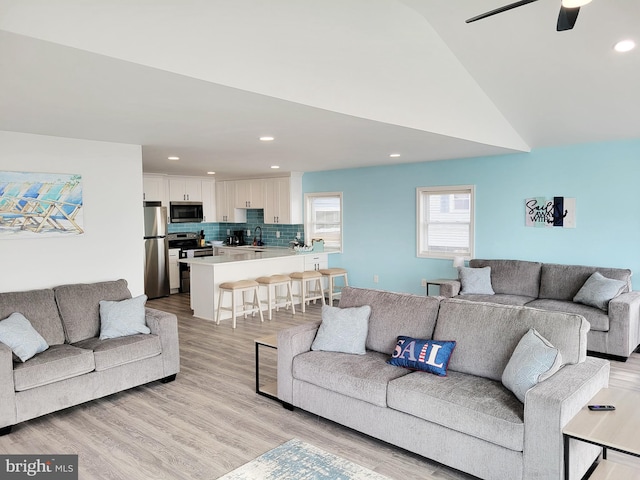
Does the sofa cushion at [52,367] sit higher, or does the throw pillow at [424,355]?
the throw pillow at [424,355]

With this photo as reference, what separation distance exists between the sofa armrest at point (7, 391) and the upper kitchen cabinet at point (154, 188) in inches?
215

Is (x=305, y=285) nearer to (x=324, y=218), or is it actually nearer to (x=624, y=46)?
(x=324, y=218)

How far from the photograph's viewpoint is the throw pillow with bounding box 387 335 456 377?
120 inches

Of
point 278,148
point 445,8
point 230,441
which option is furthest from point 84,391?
point 445,8

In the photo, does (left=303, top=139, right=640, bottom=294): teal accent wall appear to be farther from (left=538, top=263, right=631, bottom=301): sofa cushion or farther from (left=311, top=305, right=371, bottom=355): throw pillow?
(left=311, top=305, right=371, bottom=355): throw pillow

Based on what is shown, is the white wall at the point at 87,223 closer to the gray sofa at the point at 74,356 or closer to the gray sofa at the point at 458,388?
the gray sofa at the point at 74,356

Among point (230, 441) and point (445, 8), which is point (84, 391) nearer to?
point (230, 441)

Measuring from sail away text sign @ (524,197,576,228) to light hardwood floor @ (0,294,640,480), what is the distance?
195 centimetres

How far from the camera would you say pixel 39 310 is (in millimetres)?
3871

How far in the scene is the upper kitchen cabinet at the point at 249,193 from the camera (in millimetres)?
9062

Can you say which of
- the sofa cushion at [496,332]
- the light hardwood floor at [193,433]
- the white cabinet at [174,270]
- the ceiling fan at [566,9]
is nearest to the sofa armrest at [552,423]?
the sofa cushion at [496,332]

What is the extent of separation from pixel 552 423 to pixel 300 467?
4.73 feet

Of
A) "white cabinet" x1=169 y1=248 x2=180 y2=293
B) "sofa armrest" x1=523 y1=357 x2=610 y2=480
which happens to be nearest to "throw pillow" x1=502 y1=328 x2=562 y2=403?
"sofa armrest" x1=523 y1=357 x2=610 y2=480

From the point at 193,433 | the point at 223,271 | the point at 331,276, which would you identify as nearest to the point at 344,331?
the point at 193,433
